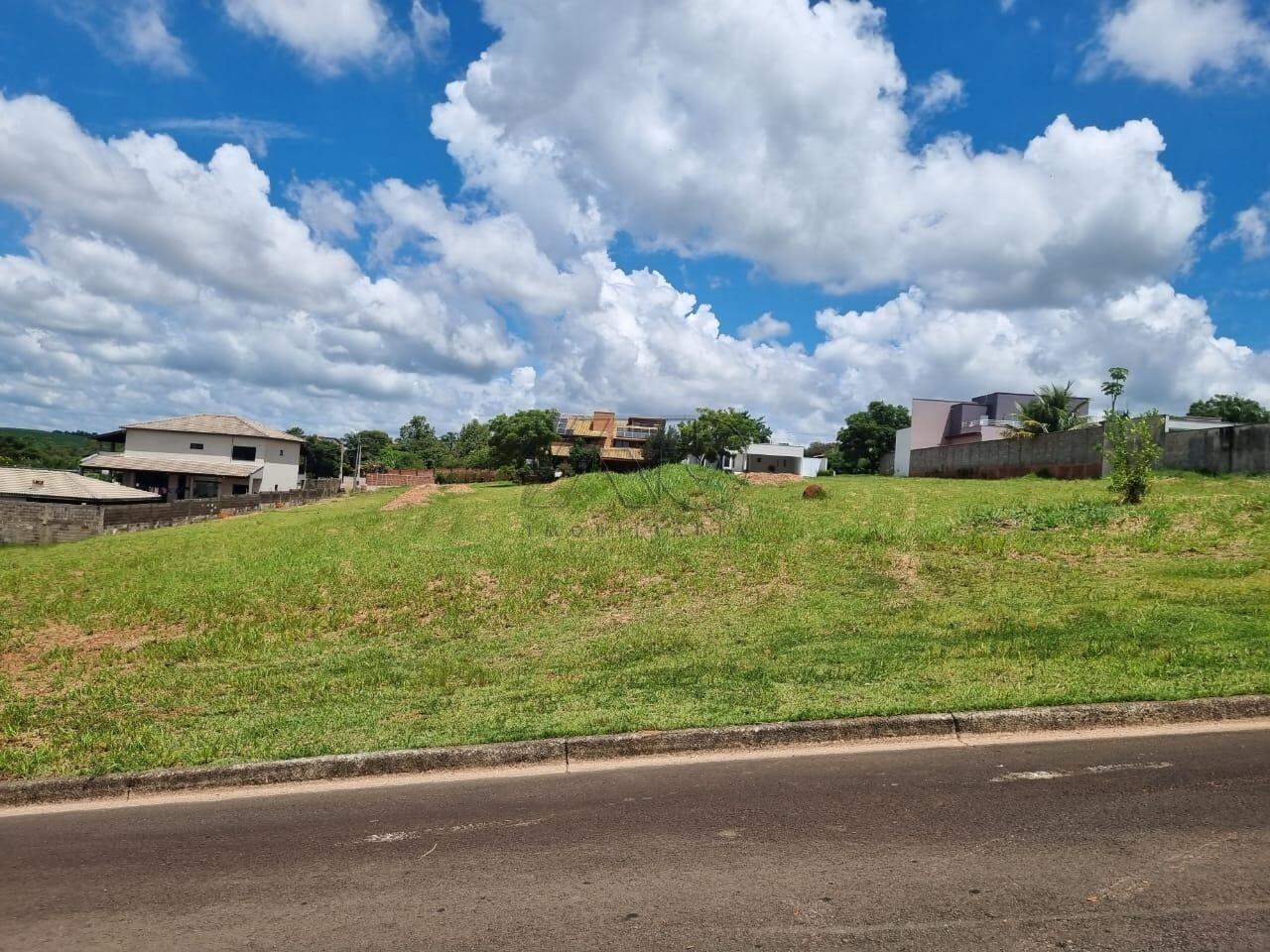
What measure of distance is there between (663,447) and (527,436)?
32.4 meters

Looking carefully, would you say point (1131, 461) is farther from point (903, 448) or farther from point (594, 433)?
point (594, 433)

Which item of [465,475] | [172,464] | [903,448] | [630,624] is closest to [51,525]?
[630,624]

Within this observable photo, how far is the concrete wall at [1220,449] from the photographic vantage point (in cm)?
2098

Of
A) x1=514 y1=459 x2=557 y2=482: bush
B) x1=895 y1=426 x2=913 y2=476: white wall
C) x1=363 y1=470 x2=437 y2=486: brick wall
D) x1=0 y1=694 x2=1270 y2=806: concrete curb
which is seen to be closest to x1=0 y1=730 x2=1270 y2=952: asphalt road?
x1=0 y1=694 x2=1270 y2=806: concrete curb

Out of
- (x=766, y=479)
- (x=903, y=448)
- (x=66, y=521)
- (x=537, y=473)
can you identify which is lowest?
(x=66, y=521)

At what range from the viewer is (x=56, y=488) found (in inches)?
1551

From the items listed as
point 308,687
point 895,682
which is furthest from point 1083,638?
point 308,687

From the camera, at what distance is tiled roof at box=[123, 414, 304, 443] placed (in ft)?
178

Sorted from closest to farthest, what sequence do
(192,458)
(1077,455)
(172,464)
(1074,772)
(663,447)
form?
(1074,772)
(663,447)
(1077,455)
(172,464)
(192,458)

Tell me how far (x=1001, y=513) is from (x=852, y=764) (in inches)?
520

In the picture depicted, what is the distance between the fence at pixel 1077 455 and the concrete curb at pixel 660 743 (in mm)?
14759

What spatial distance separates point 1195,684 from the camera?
6.56 m

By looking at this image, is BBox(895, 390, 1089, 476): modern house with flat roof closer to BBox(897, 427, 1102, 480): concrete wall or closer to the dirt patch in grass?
BBox(897, 427, 1102, 480): concrete wall

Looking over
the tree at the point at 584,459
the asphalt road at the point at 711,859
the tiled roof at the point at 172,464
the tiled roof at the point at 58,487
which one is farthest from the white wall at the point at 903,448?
the asphalt road at the point at 711,859
